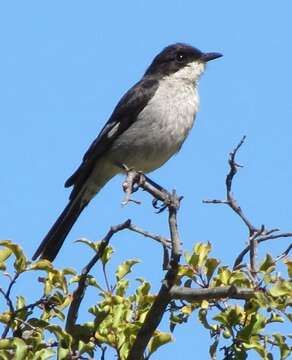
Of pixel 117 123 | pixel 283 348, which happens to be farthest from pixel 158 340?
pixel 117 123

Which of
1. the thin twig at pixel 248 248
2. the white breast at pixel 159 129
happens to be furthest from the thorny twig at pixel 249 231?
the white breast at pixel 159 129

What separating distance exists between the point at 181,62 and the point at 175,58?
10cm

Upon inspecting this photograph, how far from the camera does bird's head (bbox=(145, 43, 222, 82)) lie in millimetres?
8047

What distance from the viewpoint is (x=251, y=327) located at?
3379 mm

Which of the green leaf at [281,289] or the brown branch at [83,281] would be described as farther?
the brown branch at [83,281]

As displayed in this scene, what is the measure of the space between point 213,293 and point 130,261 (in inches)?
19.6

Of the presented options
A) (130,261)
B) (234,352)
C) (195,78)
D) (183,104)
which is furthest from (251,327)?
(195,78)

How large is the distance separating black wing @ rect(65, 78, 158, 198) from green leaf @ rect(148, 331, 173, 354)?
4496mm

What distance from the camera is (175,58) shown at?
830 centimetres

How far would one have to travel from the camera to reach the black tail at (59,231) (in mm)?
7531

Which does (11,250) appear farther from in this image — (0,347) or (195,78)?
(195,78)

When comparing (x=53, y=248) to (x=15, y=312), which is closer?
(x=15, y=312)

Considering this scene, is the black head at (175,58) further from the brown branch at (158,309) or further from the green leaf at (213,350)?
the brown branch at (158,309)

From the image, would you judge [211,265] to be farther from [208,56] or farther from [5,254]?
[208,56]
